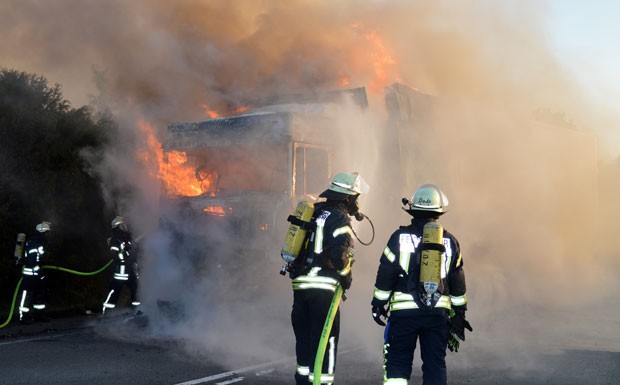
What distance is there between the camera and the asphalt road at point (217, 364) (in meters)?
6.20

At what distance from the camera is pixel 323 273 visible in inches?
199

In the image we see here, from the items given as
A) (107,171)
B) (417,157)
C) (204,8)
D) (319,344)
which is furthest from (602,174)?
(319,344)

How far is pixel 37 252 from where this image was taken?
964 centimetres

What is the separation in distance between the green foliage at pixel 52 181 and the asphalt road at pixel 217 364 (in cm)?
308

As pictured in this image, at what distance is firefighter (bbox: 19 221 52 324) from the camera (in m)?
9.55

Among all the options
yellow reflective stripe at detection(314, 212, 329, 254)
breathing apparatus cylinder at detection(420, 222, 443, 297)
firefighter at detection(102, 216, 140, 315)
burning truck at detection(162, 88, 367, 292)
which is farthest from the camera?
firefighter at detection(102, 216, 140, 315)

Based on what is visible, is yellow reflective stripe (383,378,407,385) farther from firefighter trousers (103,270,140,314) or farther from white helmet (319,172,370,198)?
firefighter trousers (103,270,140,314)

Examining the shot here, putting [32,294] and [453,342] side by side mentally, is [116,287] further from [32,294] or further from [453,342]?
[453,342]

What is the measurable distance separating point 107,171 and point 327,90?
3934 mm

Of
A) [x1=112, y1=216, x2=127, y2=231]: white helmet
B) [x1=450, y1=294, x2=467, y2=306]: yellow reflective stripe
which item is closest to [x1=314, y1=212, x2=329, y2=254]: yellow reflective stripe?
[x1=450, y1=294, x2=467, y2=306]: yellow reflective stripe

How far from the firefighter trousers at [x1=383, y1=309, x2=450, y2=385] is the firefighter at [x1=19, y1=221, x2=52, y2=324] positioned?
→ 6986mm

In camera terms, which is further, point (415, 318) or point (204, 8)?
point (204, 8)

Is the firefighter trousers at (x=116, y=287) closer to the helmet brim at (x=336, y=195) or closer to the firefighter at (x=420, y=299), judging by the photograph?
the helmet brim at (x=336, y=195)

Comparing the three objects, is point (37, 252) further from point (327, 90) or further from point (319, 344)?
point (319, 344)
